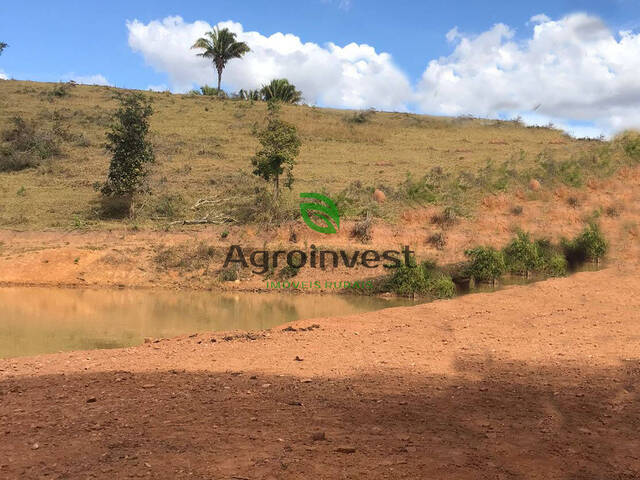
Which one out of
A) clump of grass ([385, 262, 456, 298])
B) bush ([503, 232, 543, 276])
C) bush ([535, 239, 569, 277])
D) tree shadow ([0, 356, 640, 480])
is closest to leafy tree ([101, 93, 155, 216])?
clump of grass ([385, 262, 456, 298])

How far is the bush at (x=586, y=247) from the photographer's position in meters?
15.4

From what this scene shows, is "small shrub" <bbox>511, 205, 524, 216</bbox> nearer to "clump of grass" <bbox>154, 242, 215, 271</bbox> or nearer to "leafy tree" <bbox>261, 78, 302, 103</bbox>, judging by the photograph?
"clump of grass" <bbox>154, 242, 215, 271</bbox>

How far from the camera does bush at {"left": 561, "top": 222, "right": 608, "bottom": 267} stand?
1537 cm

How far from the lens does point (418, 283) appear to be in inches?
548

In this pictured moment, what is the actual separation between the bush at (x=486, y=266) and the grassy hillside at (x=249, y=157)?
405 centimetres

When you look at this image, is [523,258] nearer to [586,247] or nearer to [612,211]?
[586,247]

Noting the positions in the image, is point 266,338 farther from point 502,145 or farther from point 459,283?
point 502,145

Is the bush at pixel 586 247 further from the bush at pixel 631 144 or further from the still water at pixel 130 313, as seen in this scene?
the bush at pixel 631 144

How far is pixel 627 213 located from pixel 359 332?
13.5 m

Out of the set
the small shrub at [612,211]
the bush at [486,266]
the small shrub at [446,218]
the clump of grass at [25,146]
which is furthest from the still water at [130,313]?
the clump of grass at [25,146]

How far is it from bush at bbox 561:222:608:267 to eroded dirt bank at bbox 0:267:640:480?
7.42m

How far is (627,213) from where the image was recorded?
1762 centimetres

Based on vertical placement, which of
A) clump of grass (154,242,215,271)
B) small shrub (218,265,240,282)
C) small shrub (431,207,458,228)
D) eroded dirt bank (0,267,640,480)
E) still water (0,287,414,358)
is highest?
small shrub (431,207,458,228)

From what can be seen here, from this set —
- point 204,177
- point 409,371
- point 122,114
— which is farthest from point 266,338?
point 204,177
